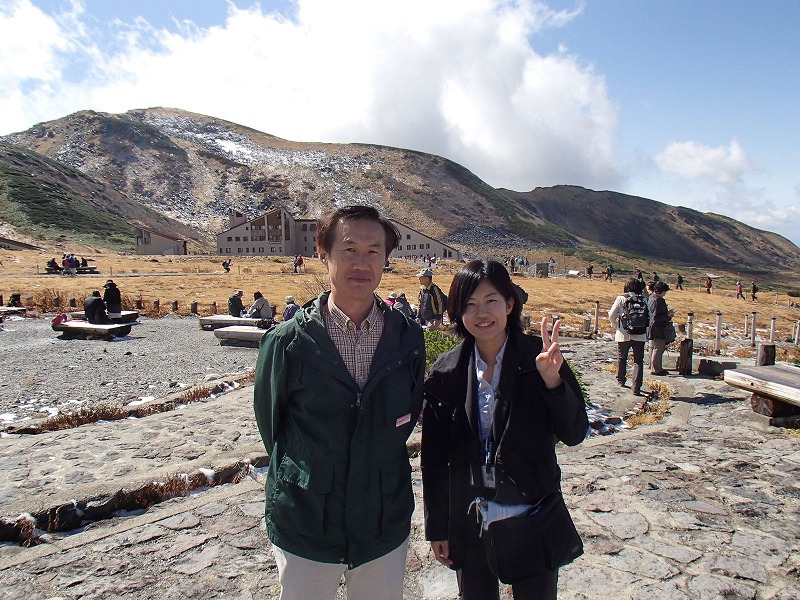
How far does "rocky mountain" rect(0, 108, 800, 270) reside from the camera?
12150 cm

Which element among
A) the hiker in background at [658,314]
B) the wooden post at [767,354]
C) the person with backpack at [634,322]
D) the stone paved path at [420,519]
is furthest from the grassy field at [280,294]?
the stone paved path at [420,519]

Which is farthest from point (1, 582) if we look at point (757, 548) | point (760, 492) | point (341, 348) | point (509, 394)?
point (760, 492)

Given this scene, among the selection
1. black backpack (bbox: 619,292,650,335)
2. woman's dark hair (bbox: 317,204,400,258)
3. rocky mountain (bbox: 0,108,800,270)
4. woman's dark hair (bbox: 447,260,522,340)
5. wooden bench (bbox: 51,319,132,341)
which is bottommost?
wooden bench (bbox: 51,319,132,341)

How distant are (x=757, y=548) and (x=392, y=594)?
9.26 feet

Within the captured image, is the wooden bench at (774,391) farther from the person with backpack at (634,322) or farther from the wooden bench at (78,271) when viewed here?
the wooden bench at (78,271)

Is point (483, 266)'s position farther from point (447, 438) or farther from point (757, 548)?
point (757, 548)

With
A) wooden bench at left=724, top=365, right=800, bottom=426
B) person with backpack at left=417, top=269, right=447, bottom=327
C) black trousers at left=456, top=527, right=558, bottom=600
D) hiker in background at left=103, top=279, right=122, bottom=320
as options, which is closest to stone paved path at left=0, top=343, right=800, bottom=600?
wooden bench at left=724, top=365, right=800, bottom=426

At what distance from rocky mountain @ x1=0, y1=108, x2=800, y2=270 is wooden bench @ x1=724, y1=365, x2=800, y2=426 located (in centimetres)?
10713

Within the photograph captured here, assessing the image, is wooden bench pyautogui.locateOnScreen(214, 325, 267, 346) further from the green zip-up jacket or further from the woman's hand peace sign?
the woman's hand peace sign

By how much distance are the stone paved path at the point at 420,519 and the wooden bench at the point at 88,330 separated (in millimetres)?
8930

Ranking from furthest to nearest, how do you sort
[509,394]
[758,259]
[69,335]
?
1. [758,259]
2. [69,335]
3. [509,394]

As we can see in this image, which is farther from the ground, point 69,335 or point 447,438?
point 447,438

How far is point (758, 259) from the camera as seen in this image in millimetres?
156125

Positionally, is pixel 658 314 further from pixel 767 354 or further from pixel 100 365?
pixel 100 365
